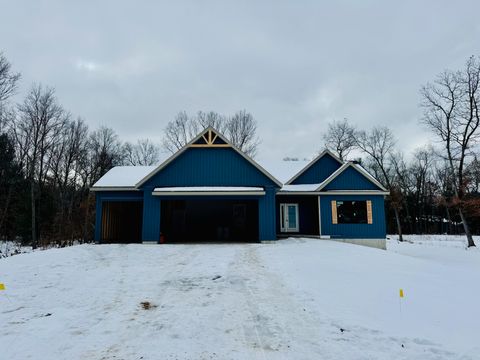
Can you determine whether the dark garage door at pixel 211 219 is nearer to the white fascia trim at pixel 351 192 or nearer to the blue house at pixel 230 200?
the blue house at pixel 230 200

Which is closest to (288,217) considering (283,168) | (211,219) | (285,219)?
(285,219)

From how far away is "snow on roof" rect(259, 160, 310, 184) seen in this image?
20.7 meters

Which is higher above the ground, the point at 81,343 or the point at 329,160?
the point at 329,160

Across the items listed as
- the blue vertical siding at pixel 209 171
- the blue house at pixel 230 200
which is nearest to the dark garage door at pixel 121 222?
the blue house at pixel 230 200

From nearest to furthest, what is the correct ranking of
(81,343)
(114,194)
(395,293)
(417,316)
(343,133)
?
1. (81,343)
2. (417,316)
3. (395,293)
4. (114,194)
5. (343,133)

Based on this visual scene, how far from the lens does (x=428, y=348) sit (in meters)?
4.36

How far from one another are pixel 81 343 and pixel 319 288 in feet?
16.8

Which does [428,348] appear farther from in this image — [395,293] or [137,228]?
[137,228]

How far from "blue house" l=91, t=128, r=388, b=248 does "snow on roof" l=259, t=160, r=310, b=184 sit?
439 mm

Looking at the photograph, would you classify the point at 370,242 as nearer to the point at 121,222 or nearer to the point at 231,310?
the point at 231,310

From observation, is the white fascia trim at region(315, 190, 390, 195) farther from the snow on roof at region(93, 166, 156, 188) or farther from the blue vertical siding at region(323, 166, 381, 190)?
the snow on roof at region(93, 166, 156, 188)

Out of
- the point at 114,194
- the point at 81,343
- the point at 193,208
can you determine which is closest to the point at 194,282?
the point at 81,343

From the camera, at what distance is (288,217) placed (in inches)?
766

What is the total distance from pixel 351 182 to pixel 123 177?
46.3 ft
